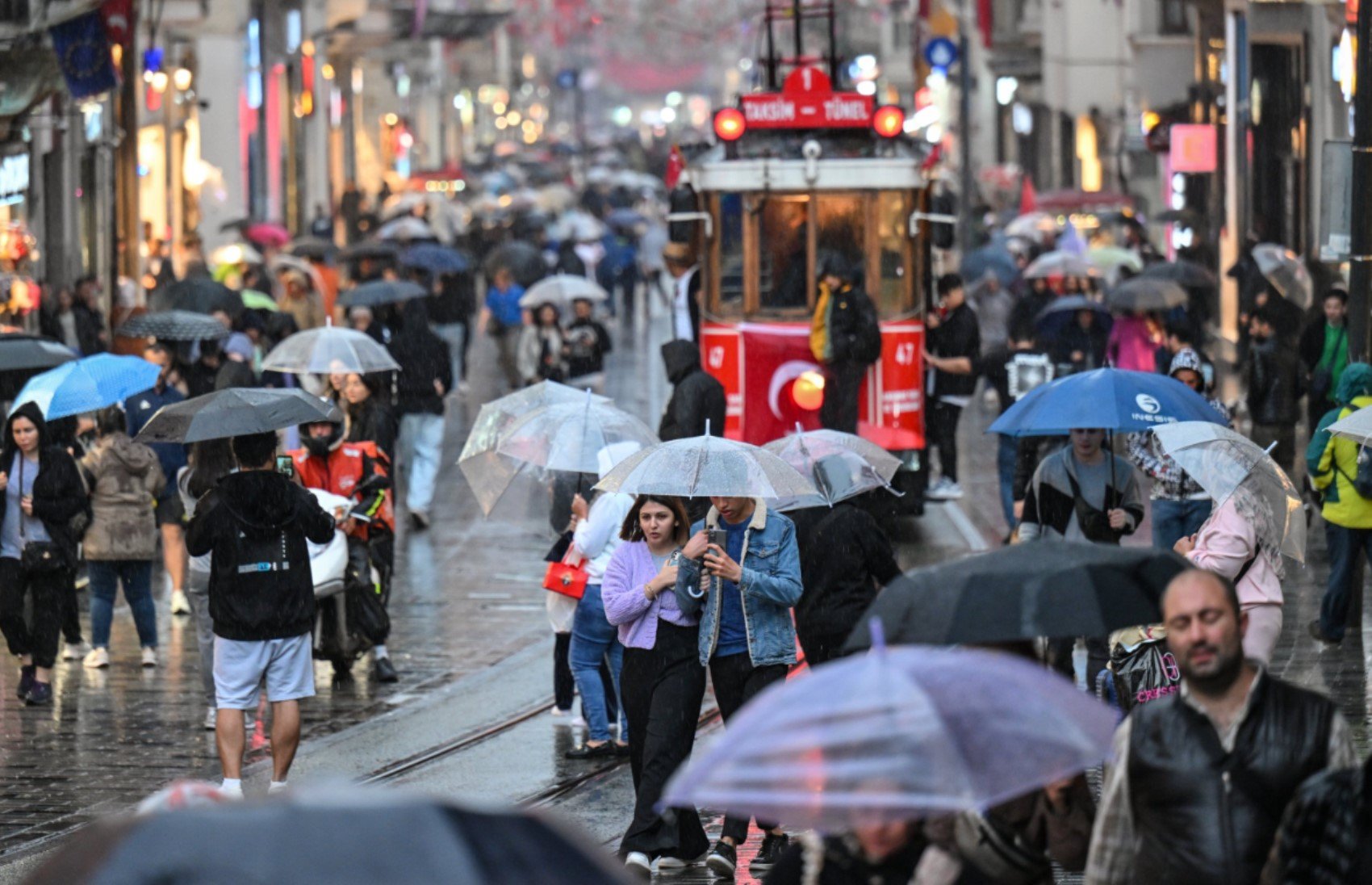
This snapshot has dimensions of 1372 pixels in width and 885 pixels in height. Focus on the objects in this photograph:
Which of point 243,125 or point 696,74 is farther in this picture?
point 696,74

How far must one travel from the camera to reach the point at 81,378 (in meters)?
12.6

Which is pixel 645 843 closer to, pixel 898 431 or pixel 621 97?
pixel 898 431

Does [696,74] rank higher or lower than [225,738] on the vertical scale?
higher

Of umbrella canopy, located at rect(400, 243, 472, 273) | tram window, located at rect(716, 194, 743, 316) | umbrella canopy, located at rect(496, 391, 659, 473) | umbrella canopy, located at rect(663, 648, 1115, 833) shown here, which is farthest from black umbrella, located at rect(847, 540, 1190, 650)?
umbrella canopy, located at rect(400, 243, 472, 273)

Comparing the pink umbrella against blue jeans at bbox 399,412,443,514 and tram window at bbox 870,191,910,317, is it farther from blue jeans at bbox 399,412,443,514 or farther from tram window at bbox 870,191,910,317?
tram window at bbox 870,191,910,317

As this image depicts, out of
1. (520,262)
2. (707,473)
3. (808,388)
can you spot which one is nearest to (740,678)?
(707,473)

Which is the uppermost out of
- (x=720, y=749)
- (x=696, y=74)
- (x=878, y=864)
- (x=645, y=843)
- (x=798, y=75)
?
(x=696, y=74)

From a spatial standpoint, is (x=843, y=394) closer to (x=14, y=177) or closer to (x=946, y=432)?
(x=946, y=432)

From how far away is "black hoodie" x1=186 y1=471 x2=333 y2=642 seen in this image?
30.3ft

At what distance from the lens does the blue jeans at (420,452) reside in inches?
714

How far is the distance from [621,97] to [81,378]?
175 meters

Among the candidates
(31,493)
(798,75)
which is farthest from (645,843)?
(798,75)

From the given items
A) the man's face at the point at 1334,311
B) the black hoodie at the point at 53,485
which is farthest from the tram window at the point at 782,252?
the black hoodie at the point at 53,485

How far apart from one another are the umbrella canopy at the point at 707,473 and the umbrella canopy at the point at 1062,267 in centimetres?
1412
